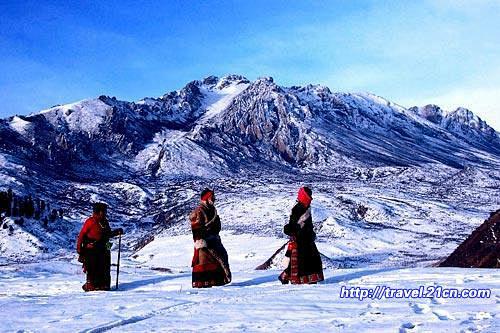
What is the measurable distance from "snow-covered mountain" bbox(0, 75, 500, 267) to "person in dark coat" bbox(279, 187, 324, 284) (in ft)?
97.7

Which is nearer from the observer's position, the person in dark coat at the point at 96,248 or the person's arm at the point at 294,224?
the person's arm at the point at 294,224

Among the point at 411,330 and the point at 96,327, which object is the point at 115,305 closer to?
the point at 96,327

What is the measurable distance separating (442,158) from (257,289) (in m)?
181

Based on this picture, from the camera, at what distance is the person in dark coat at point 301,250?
1314cm

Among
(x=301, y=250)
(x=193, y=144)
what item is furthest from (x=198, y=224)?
(x=193, y=144)

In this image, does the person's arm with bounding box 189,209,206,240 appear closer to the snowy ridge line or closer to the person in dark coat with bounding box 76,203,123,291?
the person in dark coat with bounding box 76,203,123,291

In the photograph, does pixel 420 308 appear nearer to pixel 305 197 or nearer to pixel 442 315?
pixel 442 315

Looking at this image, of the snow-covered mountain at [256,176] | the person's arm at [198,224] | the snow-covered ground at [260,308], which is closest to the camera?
the snow-covered ground at [260,308]

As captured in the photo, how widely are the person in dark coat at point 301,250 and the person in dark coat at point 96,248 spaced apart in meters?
4.50

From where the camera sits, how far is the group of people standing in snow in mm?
13234

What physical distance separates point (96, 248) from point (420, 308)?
8616 mm

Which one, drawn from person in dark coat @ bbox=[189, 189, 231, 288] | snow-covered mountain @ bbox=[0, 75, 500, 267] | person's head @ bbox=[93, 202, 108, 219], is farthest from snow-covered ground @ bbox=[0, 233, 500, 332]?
snow-covered mountain @ bbox=[0, 75, 500, 267]

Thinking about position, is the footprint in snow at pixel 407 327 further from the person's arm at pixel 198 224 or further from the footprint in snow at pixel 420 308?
the person's arm at pixel 198 224

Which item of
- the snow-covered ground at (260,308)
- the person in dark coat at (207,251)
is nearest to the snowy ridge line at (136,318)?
the snow-covered ground at (260,308)
